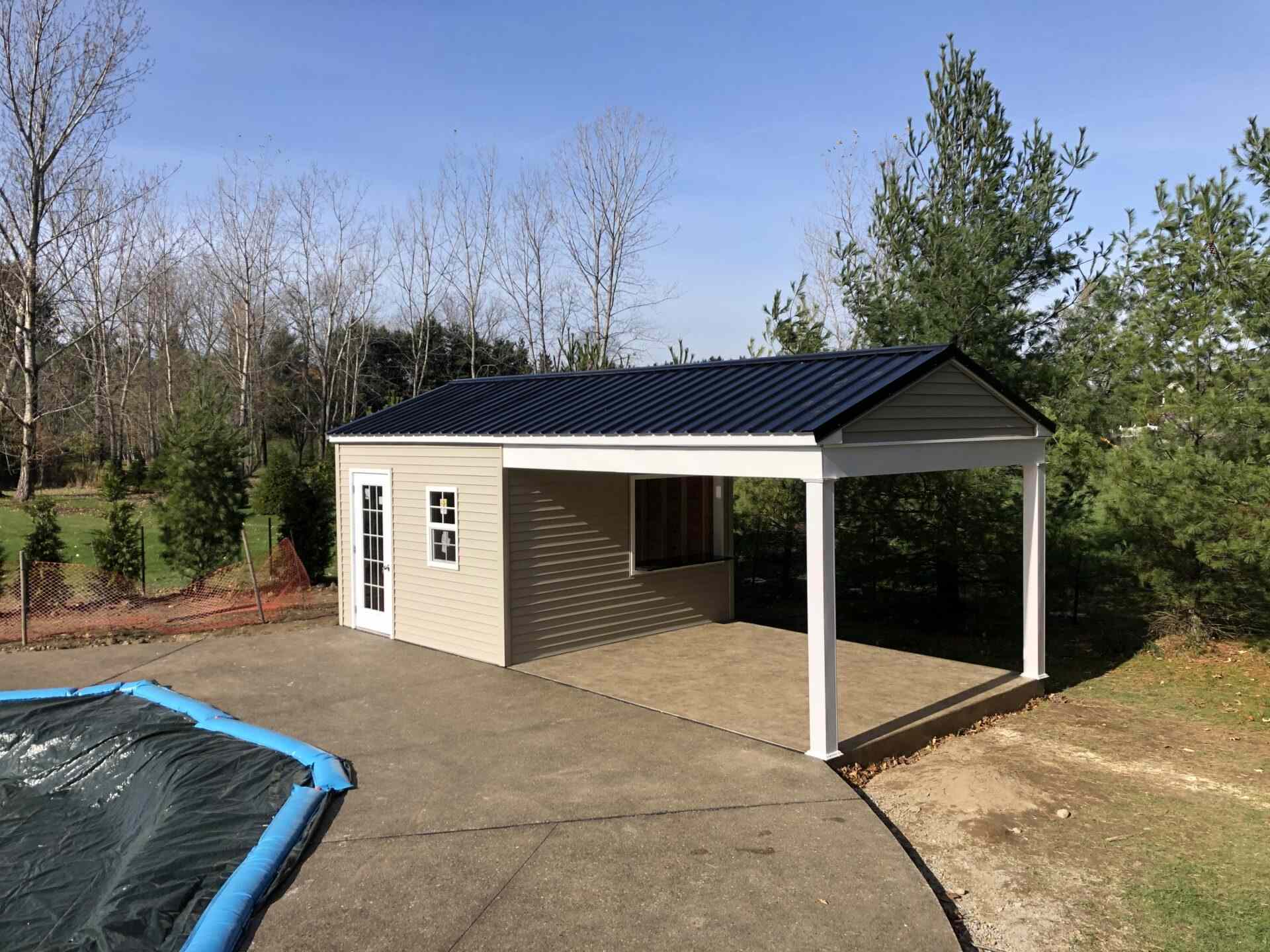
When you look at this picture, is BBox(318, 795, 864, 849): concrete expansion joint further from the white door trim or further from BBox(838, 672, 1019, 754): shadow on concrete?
the white door trim

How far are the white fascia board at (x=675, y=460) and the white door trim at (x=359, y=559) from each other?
7.18ft

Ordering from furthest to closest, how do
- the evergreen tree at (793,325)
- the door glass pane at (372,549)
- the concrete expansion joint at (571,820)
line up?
the evergreen tree at (793,325) < the door glass pane at (372,549) < the concrete expansion joint at (571,820)

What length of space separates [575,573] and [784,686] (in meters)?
2.59

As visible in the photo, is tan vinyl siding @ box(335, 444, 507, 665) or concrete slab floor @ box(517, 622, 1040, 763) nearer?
concrete slab floor @ box(517, 622, 1040, 763)

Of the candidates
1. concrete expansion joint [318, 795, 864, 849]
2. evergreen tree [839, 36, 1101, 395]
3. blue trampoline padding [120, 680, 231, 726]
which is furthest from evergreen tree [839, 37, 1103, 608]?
blue trampoline padding [120, 680, 231, 726]

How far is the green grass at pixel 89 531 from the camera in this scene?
14.3m

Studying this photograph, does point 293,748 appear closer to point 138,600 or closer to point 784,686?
point 784,686

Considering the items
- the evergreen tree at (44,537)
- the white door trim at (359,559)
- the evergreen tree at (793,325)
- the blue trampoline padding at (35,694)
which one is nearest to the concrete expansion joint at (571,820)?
the blue trampoline padding at (35,694)

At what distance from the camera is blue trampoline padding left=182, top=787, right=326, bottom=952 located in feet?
13.0

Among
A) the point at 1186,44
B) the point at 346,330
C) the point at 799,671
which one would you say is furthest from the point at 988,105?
the point at 346,330

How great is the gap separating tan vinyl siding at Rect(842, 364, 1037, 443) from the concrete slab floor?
2288 millimetres

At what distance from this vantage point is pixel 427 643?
9984 millimetres

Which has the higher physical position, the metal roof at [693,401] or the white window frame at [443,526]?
the metal roof at [693,401]

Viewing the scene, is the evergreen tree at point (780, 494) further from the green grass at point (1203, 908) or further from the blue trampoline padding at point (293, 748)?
the green grass at point (1203, 908)
